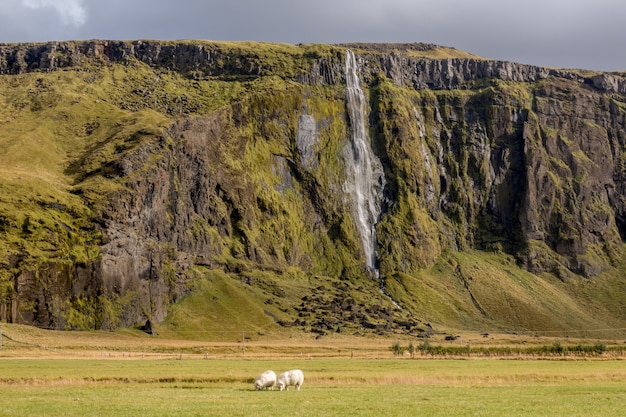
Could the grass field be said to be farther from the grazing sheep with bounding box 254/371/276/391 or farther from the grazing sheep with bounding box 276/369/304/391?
the grazing sheep with bounding box 276/369/304/391

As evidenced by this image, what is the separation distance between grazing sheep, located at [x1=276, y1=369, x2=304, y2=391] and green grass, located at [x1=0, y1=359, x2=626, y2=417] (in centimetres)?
131

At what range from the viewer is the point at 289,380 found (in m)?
58.3

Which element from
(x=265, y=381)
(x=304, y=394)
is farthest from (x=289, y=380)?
(x=304, y=394)

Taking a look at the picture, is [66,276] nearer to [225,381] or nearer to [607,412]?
[225,381]

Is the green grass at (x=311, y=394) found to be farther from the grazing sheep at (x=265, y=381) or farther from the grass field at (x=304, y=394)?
the grazing sheep at (x=265, y=381)

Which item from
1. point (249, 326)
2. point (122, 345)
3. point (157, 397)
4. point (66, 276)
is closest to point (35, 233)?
point (66, 276)

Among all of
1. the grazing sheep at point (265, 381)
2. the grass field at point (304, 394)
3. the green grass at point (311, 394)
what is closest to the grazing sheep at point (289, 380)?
the grazing sheep at point (265, 381)

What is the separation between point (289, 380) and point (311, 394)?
19.3 feet

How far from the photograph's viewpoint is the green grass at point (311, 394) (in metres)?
42.0

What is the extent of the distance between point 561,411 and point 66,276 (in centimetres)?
14338

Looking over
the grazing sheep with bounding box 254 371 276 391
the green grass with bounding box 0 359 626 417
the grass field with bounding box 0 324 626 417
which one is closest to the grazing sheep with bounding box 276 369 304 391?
the grazing sheep with bounding box 254 371 276 391

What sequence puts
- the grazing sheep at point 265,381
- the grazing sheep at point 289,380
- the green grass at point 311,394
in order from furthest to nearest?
the grazing sheep at point 289,380 → the grazing sheep at point 265,381 → the green grass at point 311,394

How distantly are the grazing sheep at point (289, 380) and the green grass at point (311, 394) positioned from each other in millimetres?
1312

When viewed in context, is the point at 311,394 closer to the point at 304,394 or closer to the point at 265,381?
the point at 304,394
